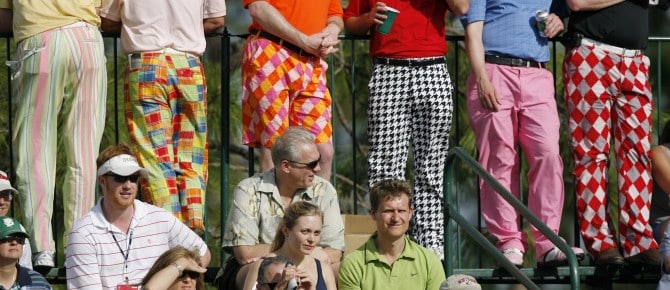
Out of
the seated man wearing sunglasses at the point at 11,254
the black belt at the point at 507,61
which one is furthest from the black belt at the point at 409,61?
the seated man wearing sunglasses at the point at 11,254

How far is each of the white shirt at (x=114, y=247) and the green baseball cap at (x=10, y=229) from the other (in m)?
0.35

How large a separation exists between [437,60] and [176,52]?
163 centimetres

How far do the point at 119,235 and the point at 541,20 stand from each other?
3.13 metres

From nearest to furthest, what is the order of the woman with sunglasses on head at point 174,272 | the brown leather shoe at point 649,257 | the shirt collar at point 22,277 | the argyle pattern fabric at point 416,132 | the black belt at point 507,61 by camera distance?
1. the woman with sunglasses on head at point 174,272
2. the shirt collar at point 22,277
3. the argyle pattern fabric at point 416,132
4. the black belt at point 507,61
5. the brown leather shoe at point 649,257

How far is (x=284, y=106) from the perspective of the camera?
1328 centimetres

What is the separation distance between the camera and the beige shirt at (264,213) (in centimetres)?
1245

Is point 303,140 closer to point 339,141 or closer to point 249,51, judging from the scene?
point 249,51

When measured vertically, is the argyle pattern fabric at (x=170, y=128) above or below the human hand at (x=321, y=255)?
above

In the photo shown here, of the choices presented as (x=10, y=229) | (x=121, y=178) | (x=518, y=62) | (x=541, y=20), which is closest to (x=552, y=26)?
(x=541, y=20)

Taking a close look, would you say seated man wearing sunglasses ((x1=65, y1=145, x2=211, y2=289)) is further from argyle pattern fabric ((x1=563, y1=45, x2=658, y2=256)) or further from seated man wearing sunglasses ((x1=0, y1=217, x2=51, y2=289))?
argyle pattern fabric ((x1=563, y1=45, x2=658, y2=256))

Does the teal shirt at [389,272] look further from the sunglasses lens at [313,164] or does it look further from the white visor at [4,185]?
the white visor at [4,185]

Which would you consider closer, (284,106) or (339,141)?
(284,106)

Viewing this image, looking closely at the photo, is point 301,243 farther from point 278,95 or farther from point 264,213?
point 278,95

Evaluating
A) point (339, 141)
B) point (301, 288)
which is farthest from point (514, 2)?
point (339, 141)
